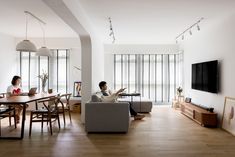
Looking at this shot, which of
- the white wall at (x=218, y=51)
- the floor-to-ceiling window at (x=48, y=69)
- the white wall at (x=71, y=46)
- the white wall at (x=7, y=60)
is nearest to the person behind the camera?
the white wall at (x=218, y=51)

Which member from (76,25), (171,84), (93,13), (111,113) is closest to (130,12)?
(93,13)

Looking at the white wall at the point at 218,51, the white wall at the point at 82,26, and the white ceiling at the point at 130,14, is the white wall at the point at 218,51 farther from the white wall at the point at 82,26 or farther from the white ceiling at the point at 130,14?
the white wall at the point at 82,26

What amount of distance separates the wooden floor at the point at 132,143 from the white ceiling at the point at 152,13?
2543 mm

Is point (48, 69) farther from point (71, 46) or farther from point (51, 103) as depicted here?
point (51, 103)

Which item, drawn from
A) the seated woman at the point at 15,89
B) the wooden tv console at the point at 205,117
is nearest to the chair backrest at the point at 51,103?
the seated woman at the point at 15,89

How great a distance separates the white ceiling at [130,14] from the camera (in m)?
4.38

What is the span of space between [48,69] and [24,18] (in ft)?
10.5

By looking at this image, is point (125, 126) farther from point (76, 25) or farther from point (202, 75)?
point (202, 75)

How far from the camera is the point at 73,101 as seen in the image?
811 cm

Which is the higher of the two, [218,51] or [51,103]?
[218,51]

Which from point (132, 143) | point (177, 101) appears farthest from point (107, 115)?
point (177, 101)

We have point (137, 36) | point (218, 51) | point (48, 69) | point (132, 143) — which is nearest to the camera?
point (132, 143)

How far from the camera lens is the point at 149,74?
9.70m

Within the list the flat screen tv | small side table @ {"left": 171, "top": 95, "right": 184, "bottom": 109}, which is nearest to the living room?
the flat screen tv
